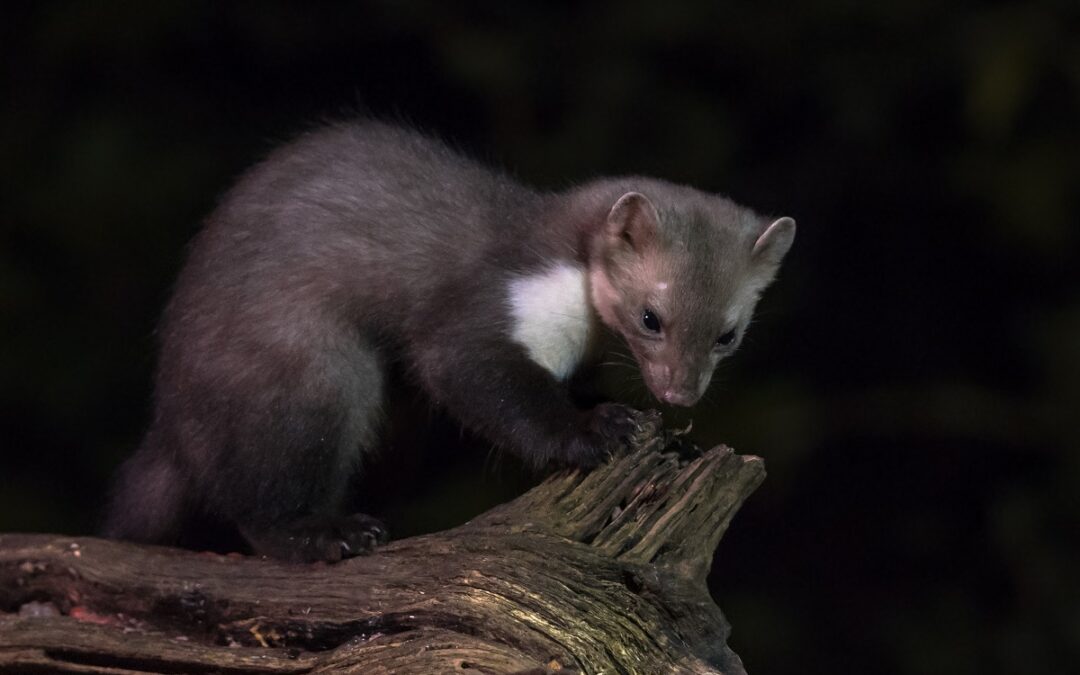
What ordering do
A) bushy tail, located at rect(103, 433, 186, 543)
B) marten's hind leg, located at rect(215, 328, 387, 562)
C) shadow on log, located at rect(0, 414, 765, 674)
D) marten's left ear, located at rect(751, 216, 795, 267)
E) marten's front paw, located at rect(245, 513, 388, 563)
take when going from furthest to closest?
bushy tail, located at rect(103, 433, 186, 543) → marten's left ear, located at rect(751, 216, 795, 267) → marten's hind leg, located at rect(215, 328, 387, 562) → marten's front paw, located at rect(245, 513, 388, 563) → shadow on log, located at rect(0, 414, 765, 674)

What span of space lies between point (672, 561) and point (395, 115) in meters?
1.34

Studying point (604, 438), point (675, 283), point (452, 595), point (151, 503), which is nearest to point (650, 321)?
point (675, 283)

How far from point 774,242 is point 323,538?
0.98 meters

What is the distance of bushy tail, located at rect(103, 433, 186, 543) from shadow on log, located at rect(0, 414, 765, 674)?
0.21 m

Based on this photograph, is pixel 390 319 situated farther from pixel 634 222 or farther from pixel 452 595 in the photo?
pixel 452 595

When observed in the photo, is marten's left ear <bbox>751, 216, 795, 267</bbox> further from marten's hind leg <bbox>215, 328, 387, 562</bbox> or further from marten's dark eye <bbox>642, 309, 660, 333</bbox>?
marten's hind leg <bbox>215, 328, 387, 562</bbox>

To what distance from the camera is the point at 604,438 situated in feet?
7.95

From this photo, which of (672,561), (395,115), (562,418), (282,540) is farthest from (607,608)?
(395,115)

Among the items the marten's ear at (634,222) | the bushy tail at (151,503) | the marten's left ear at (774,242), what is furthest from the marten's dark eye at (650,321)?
the bushy tail at (151,503)

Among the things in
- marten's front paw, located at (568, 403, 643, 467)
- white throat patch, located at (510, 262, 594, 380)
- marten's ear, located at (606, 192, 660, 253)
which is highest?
marten's ear, located at (606, 192, 660, 253)

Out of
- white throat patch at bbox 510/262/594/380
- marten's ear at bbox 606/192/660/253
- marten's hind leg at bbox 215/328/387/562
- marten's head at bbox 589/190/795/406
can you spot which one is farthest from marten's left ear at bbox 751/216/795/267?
marten's hind leg at bbox 215/328/387/562

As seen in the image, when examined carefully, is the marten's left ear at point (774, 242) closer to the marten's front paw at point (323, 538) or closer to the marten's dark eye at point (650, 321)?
the marten's dark eye at point (650, 321)

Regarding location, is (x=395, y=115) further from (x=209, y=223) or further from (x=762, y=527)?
(x=762, y=527)

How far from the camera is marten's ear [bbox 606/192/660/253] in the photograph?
252cm
